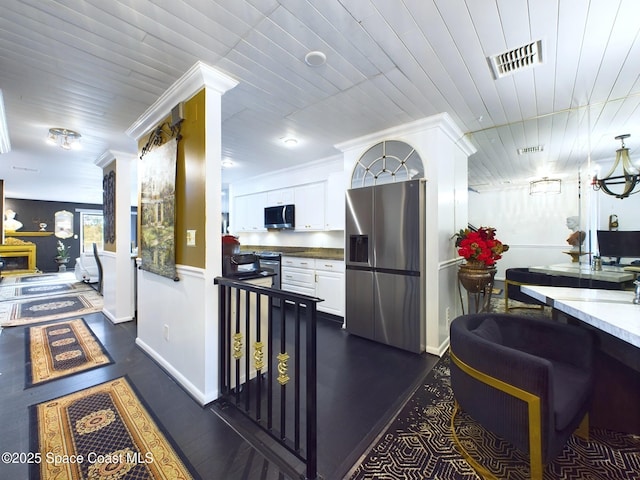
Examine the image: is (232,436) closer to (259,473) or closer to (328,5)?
(259,473)

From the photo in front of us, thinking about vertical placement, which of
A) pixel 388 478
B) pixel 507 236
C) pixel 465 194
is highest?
pixel 465 194

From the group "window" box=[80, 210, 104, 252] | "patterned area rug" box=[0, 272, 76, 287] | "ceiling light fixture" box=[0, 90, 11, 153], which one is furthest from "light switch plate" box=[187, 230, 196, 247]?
"window" box=[80, 210, 104, 252]

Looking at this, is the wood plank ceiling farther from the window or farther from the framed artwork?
the window

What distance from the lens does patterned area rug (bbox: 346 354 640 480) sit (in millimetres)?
1402

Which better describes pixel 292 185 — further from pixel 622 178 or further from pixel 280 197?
Result: pixel 622 178

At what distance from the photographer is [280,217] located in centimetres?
501

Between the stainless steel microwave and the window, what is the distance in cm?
851

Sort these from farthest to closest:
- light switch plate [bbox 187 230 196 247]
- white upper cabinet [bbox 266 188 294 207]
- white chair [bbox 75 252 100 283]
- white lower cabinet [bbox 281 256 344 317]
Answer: white chair [bbox 75 252 100 283], white upper cabinet [bbox 266 188 294 207], white lower cabinet [bbox 281 256 344 317], light switch plate [bbox 187 230 196 247]

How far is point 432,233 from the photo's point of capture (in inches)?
113

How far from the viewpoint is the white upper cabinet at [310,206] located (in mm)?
4512

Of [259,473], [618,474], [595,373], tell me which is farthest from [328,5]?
[618,474]

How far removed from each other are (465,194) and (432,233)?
3.84ft

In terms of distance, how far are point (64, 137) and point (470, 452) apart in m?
4.82

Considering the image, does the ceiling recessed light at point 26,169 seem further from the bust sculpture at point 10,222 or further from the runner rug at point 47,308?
the bust sculpture at point 10,222
